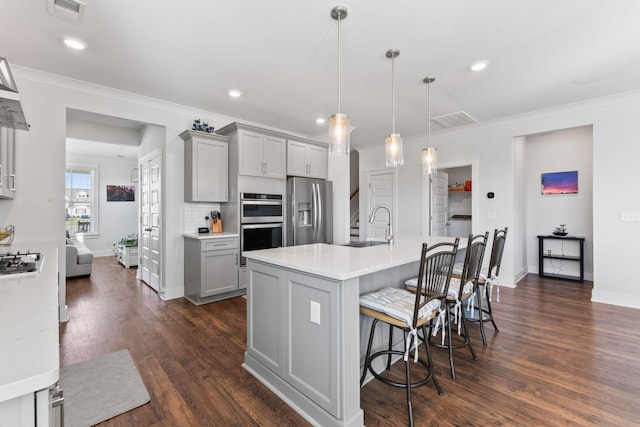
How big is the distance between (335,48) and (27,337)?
2.78 meters

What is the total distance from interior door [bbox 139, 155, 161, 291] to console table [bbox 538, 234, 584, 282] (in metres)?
6.46

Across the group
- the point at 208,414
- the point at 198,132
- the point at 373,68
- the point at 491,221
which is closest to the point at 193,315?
the point at 208,414

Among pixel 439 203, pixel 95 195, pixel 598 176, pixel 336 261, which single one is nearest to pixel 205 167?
pixel 336 261

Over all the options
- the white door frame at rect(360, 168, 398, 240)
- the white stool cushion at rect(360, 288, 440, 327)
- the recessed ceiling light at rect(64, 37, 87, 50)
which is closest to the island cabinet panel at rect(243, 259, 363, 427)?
the white stool cushion at rect(360, 288, 440, 327)

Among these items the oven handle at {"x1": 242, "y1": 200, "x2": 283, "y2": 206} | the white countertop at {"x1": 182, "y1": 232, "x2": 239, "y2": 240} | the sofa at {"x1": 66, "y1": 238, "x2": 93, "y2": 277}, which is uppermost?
the oven handle at {"x1": 242, "y1": 200, "x2": 283, "y2": 206}

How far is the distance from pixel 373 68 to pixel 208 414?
10.6 ft

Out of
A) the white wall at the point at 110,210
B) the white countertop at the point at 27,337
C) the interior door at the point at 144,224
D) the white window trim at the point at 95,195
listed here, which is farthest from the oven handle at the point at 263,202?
the white window trim at the point at 95,195

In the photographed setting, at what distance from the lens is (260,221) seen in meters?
4.36

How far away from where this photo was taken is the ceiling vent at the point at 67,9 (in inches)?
81.6

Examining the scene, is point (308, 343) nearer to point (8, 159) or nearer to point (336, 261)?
point (336, 261)

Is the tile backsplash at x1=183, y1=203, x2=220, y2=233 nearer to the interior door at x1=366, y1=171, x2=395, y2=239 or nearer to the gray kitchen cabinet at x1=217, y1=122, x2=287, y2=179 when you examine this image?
the gray kitchen cabinet at x1=217, y1=122, x2=287, y2=179

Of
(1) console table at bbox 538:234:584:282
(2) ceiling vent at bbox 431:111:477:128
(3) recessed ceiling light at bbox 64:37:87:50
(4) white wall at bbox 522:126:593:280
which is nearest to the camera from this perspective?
(3) recessed ceiling light at bbox 64:37:87:50

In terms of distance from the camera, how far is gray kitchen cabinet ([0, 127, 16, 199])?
2611 mm

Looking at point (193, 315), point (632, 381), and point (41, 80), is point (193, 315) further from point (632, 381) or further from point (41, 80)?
point (632, 381)
